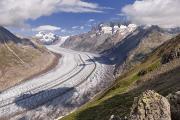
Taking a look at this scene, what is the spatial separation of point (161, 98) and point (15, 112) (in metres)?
178

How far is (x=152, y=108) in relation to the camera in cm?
2652

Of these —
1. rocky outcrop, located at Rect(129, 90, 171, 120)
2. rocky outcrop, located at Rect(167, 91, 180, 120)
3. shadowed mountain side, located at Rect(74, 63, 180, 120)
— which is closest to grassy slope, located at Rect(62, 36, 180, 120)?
shadowed mountain side, located at Rect(74, 63, 180, 120)

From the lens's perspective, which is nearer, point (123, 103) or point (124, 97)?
point (123, 103)

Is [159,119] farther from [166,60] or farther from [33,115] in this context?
[33,115]

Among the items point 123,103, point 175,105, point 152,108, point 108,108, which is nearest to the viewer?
point 152,108

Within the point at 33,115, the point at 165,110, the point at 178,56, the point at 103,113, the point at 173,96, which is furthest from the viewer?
the point at 33,115

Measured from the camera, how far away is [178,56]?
344ft

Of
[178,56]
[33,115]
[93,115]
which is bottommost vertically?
[33,115]

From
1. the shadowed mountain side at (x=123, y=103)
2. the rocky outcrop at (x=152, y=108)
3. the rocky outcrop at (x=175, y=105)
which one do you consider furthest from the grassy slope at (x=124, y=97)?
the rocky outcrop at (x=152, y=108)

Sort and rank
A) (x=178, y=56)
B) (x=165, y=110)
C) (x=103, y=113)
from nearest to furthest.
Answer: (x=165, y=110) < (x=103, y=113) < (x=178, y=56)

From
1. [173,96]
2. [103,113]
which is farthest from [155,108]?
[103,113]

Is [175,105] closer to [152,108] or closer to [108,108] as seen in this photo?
[152,108]

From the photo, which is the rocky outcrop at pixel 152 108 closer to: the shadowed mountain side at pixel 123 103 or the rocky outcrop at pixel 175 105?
the rocky outcrop at pixel 175 105

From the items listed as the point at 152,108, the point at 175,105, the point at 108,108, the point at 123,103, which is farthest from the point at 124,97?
the point at 152,108
